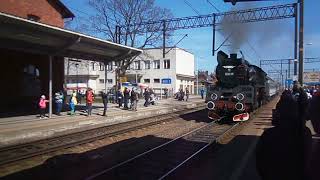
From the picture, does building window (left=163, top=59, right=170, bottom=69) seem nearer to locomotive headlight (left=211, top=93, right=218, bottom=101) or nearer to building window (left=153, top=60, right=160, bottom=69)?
building window (left=153, top=60, right=160, bottom=69)

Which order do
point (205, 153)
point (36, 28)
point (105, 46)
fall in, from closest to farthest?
point (205, 153), point (36, 28), point (105, 46)

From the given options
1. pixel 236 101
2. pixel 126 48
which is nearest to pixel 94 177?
pixel 236 101

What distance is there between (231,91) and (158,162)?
442 inches

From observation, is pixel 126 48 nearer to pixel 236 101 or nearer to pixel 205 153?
pixel 236 101

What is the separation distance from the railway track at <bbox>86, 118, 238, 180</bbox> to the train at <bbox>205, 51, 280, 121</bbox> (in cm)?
515

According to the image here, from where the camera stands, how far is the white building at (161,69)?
74.2m

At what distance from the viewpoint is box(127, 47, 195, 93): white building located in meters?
74.2

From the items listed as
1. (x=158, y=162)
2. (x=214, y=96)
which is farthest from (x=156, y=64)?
(x=158, y=162)

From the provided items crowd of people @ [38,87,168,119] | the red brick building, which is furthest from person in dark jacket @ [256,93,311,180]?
the red brick building

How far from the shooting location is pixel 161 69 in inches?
2980

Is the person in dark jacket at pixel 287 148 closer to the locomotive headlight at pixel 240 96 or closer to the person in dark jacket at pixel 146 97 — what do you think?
the locomotive headlight at pixel 240 96

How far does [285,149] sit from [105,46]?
22.2 metres

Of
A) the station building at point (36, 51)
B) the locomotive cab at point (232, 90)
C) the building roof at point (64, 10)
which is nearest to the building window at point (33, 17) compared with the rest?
the station building at point (36, 51)

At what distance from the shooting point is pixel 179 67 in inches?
3009
